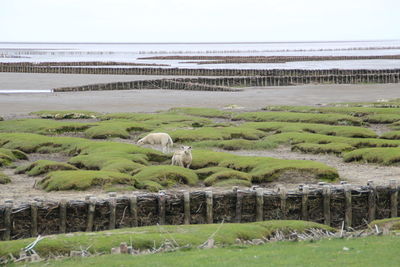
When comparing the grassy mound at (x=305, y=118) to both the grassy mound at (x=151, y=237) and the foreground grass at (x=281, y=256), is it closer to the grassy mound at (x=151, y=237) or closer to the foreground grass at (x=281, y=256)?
the grassy mound at (x=151, y=237)

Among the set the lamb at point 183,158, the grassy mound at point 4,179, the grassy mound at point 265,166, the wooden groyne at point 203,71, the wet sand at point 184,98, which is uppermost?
the lamb at point 183,158

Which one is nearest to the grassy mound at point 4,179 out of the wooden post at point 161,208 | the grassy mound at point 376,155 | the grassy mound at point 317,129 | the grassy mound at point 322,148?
the wooden post at point 161,208

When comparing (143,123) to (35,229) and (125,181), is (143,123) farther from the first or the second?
(35,229)

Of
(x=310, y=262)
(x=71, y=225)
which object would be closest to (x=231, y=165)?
(x=71, y=225)

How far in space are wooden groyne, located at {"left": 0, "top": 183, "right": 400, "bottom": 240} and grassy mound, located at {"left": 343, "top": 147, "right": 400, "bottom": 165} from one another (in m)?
6.85

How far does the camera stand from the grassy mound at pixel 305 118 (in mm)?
41750

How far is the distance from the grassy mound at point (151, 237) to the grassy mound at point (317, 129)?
1906 cm

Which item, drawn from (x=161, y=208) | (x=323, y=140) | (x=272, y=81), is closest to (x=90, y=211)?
(x=161, y=208)

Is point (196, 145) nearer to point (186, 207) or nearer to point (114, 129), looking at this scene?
point (114, 129)

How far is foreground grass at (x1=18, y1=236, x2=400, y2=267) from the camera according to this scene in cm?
1270

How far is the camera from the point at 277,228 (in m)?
17.4

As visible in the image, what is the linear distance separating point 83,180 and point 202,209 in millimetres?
5359

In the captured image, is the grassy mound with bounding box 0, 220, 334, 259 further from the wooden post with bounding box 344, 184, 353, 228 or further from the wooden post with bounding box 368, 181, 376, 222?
the wooden post with bounding box 368, 181, 376, 222

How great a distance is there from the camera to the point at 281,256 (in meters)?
13.4
